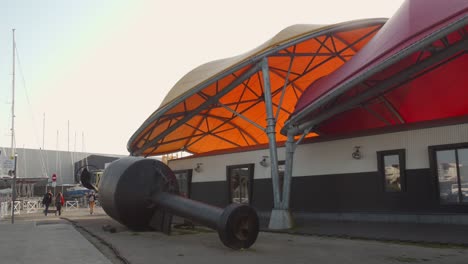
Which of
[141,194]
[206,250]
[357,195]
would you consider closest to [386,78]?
[357,195]

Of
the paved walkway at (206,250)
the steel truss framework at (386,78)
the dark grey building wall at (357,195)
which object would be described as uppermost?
the steel truss framework at (386,78)

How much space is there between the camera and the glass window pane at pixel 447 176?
1502 centimetres

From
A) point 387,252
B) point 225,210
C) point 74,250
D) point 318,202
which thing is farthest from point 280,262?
point 318,202

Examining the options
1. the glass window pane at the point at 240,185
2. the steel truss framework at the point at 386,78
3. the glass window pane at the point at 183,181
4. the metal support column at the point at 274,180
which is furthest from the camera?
the glass window pane at the point at 183,181

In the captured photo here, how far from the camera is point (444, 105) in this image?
20922mm

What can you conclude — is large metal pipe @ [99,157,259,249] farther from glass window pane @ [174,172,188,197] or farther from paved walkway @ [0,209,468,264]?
glass window pane @ [174,172,188,197]

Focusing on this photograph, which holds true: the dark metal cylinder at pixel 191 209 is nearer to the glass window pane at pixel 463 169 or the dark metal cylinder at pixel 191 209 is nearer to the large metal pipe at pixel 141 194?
the large metal pipe at pixel 141 194

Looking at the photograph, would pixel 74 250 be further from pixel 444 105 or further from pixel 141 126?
pixel 444 105

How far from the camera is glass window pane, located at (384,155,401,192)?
1649 cm

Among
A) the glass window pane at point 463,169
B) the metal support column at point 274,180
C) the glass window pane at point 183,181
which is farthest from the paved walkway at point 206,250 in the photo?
the glass window pane at point 183,181

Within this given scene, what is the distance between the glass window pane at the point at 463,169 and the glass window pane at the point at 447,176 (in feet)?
0.68

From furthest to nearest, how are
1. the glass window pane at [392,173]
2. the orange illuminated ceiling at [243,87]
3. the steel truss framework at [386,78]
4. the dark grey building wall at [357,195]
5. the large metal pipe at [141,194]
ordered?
the orange illuminated ceiling at [243,87]
the glass window pane at [392,173]
the dark grey building wall at [357,195]
the large metal pipe at [141,194]
the steel truss framework at [386,78]

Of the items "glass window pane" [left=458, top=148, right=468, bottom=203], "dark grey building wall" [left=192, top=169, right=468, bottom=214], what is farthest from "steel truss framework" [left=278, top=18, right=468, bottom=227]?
"glass window pane" [left=458, top=148, right=468, bottom=203]

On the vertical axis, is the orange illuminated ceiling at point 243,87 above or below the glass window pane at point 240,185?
above
